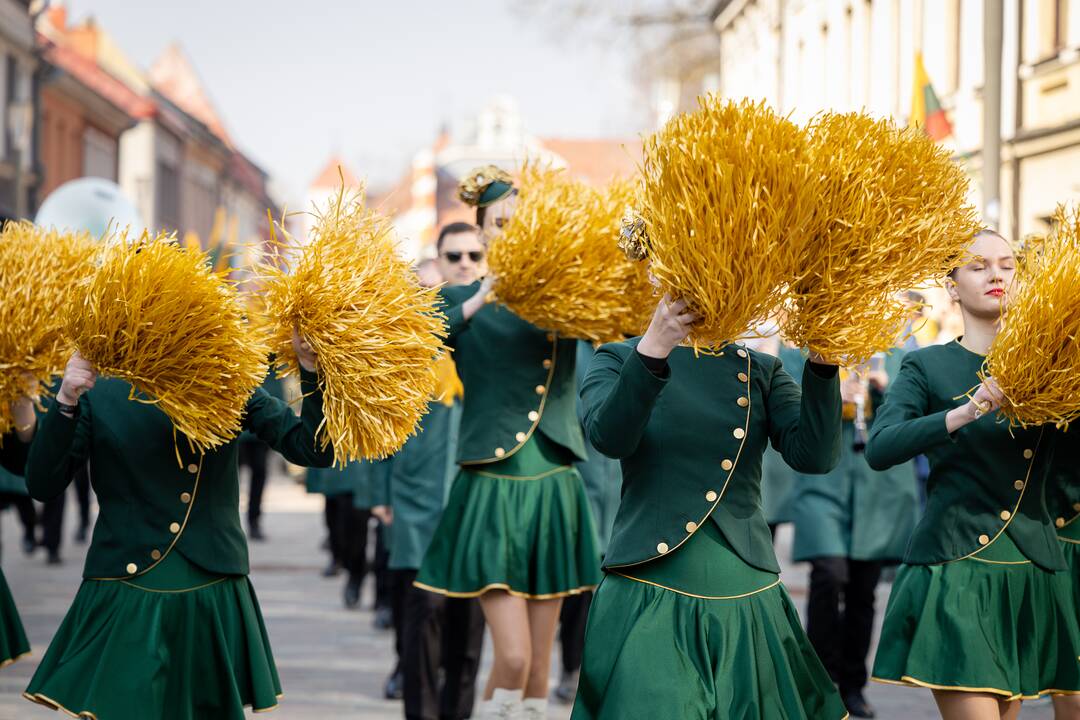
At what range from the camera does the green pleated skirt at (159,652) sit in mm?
4812

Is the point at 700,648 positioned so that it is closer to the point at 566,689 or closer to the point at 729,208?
the point at 729,208

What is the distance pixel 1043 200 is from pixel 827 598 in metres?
10.9

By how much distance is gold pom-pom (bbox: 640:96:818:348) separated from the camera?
151 inches

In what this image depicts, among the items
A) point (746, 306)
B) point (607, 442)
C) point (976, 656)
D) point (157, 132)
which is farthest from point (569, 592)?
point (157, 132)

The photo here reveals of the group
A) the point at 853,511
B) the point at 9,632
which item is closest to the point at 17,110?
the point at 853,511

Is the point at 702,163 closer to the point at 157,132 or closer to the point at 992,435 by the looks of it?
the point at 992,435

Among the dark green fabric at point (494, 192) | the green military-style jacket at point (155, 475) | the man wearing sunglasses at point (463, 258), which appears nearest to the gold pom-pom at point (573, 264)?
the dark green fabric at point (494, 192)

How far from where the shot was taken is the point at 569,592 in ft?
20.6

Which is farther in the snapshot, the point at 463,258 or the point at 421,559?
the point at 421,559

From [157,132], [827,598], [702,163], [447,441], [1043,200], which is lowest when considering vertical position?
[827,598]

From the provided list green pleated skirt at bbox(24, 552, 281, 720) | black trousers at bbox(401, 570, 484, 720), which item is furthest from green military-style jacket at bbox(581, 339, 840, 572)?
black trousers at bbox(401, 570, 484, 720)

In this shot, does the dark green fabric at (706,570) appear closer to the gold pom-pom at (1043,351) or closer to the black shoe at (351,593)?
the gold pom-pom at (1043,351)

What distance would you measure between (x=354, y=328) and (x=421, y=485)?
389 centimetres

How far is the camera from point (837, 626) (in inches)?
333
